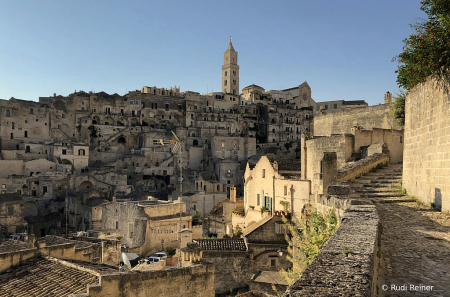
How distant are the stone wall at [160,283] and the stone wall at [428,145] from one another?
669cm

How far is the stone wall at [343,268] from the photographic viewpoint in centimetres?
289

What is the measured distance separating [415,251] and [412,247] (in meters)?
0.25

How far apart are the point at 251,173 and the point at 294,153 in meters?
38.0

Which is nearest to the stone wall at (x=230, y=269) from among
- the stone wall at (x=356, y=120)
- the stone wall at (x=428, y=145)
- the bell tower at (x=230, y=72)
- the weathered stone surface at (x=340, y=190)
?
the stone wall at (x=428, y=145)

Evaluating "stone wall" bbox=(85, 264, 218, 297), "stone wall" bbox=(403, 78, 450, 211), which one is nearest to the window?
"stone wall" bbox=(85, 264, 218, 297)

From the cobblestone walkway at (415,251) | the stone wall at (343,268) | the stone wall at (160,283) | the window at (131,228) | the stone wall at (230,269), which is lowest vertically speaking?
the stone wall at (230,269)

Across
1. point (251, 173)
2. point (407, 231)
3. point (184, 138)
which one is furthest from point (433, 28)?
point (184, 138)

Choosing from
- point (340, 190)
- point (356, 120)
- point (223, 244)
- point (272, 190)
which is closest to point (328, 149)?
point (356, 120)

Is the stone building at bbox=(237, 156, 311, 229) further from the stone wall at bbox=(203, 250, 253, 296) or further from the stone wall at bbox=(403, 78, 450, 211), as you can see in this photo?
the stone wall at bbox=(403, 78, 450, 211)

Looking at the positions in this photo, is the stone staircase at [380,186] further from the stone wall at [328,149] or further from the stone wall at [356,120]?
the stone wall at [356,120]

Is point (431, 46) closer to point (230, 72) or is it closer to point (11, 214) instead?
Answer: point (11, 214)

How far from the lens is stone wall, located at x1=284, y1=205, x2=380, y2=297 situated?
9.47 feet

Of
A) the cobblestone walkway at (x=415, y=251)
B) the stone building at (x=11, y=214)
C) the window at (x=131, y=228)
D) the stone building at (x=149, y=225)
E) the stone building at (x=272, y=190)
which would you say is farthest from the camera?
the stone building at (x=11, y=214)

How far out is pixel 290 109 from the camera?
72312mm
